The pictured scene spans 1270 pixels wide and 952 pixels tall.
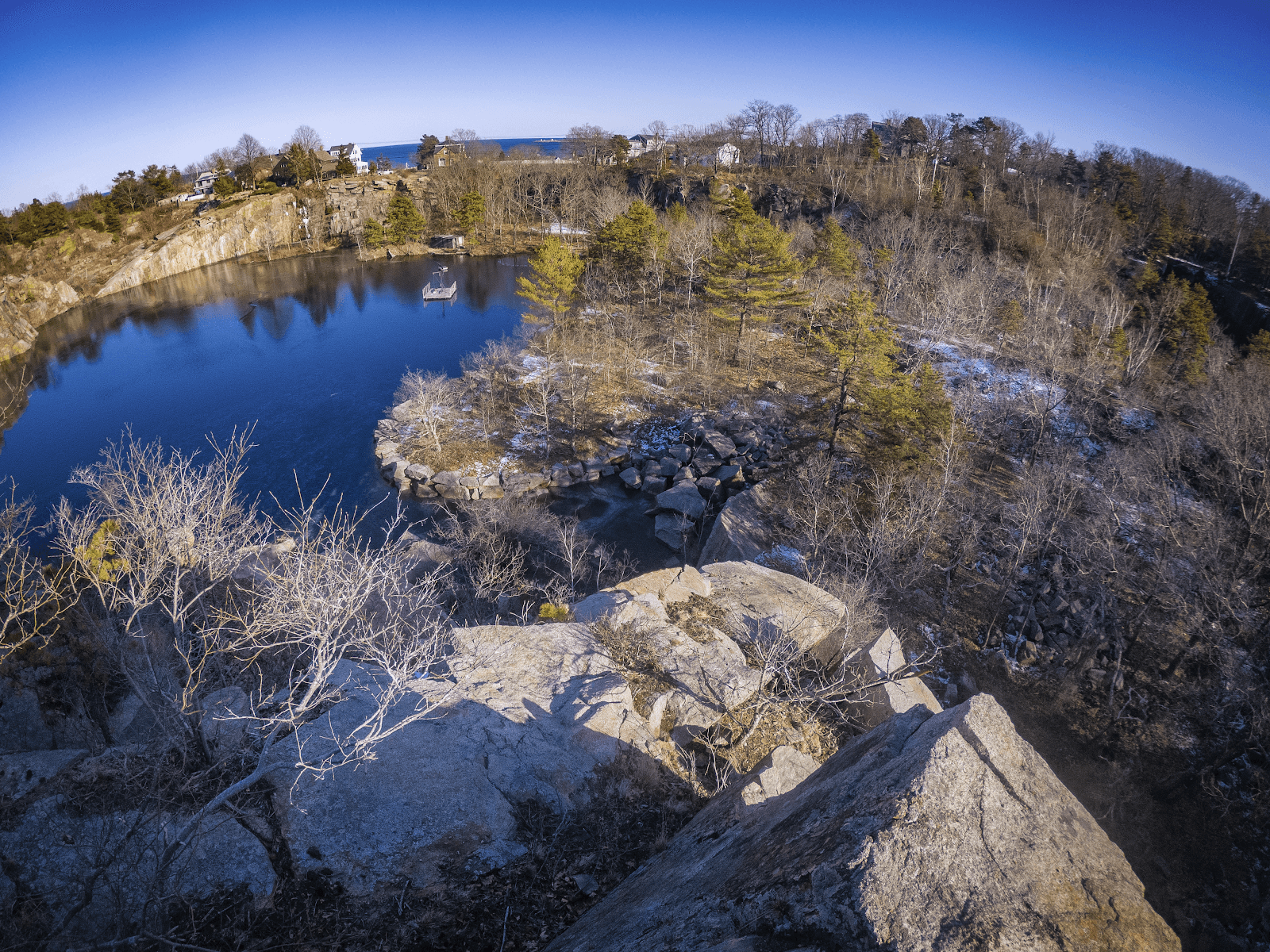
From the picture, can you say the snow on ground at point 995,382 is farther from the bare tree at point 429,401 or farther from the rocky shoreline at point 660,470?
the bare tree at point 429,401

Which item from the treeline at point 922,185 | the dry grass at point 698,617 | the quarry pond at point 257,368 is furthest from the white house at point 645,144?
the dry grass at point 698,617

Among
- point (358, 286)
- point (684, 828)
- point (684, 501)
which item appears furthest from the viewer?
point (358, 286)

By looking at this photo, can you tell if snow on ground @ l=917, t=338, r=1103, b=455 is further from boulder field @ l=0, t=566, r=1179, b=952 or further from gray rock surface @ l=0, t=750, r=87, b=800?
gray rock surface @ l=0, t=750, r=87, b=800

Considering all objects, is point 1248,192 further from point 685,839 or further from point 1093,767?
point 685,839

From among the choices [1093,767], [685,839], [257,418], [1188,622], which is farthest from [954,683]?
[257,418]

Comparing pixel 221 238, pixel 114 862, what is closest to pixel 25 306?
pixel 221 238

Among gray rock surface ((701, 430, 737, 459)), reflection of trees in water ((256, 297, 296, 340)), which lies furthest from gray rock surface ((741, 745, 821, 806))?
reflection of trees in water ((256, 297, 296, 340))

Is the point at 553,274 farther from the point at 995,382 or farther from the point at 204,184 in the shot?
the point at 204,184
